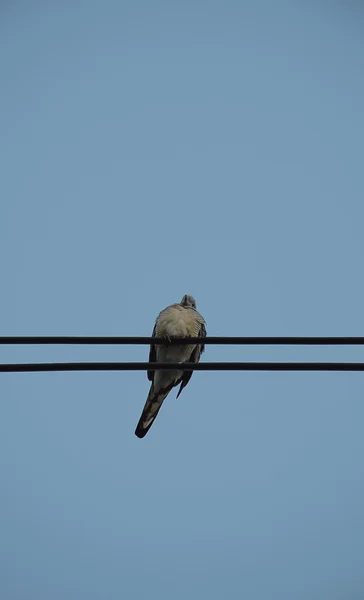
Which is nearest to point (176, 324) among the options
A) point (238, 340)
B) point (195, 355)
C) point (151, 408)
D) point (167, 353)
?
point (167, 353)

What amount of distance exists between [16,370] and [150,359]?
16.4ft

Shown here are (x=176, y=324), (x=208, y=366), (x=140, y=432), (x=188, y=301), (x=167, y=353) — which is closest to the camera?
(x=208, y=366)

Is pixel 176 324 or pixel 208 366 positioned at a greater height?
pixel 176 324

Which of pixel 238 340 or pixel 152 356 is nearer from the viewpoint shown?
pixel 238 340

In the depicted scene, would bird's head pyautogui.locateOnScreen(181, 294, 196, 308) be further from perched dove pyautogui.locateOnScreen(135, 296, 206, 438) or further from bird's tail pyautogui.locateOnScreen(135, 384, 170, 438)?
bird's tail pyautogui.locateOnScreen(135, 384, 170, 438)

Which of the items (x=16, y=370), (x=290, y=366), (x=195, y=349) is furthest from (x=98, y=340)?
(x=195, y=349)

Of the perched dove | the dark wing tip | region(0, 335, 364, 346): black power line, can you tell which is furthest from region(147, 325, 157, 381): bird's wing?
region(0, 335, 364, 346): black power line

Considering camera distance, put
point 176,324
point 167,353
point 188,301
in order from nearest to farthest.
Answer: point 176,324 → point 167,353 → point 188,301

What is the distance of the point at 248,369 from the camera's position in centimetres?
471

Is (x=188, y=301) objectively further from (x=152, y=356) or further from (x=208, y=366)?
(x=208, y=366)

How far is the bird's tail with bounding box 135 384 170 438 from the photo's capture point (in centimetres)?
859

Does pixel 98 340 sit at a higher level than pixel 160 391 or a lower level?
lower

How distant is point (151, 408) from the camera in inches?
346

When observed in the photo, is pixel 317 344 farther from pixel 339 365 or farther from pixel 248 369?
pixel 248 369
